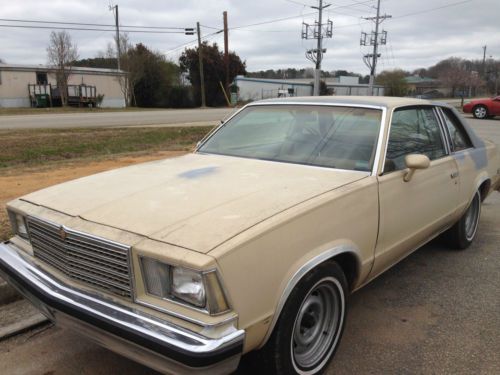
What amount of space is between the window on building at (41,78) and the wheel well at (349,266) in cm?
4405

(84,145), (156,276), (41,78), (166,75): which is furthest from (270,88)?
(156,276)

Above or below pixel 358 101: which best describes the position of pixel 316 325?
below

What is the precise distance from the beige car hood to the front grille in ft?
0.39

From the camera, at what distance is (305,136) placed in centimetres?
354

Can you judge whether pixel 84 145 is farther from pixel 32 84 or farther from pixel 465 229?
pixel 32 84

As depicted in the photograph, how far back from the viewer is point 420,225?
138 inches

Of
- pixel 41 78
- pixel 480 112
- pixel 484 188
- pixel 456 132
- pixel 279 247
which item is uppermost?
pixel 41 78

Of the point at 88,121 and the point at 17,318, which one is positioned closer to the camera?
the point at 17,318

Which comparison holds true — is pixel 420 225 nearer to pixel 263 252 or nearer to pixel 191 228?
pixel 263 252

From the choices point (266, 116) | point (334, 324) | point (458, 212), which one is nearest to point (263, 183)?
point (334, 324)

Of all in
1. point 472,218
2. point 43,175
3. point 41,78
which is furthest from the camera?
point 41,78

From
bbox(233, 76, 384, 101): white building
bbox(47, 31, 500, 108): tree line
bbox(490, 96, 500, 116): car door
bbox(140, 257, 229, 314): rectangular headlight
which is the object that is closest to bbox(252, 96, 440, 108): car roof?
bbox(140, 257, 229, 314): rectangular headlight

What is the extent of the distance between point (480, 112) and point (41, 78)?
36.1m

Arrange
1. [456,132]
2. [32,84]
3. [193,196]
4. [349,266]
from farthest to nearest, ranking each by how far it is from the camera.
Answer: [32,84]
[456,132]
[349,266]
[193,196]
